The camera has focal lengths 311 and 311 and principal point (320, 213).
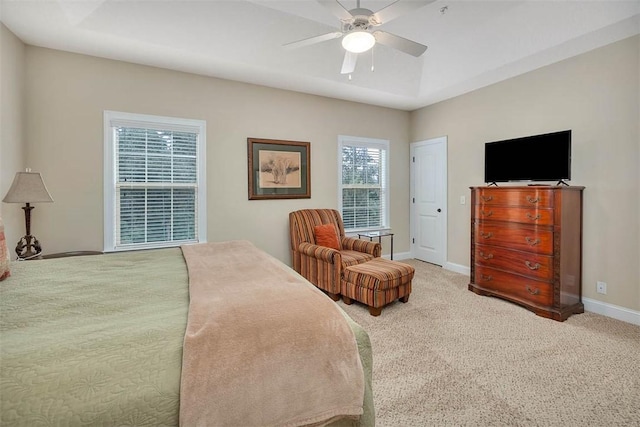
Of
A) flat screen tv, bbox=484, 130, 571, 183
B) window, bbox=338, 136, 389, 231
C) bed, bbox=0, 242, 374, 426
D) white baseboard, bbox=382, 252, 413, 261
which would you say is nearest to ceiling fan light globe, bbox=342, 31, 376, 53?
bed, bbox=0, 242, 374, 426

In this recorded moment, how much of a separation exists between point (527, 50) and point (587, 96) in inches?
31.9

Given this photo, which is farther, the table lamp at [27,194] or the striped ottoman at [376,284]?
the striped ottoman at [376,284]

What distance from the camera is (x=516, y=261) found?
3.50 meters

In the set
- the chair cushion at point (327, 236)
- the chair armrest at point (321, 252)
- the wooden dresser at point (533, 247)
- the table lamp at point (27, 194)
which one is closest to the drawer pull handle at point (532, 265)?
the wooden dresser at point (533, 247)

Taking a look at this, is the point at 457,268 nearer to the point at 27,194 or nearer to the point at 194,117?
the point at 194,117

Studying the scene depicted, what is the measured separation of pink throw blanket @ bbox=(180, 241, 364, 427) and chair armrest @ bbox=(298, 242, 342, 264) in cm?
215

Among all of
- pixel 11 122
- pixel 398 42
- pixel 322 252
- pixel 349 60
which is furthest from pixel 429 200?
pixel 11 122

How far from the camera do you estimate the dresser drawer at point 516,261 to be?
10.6ft

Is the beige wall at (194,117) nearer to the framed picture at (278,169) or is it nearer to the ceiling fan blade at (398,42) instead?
the framed picture at (278,169)

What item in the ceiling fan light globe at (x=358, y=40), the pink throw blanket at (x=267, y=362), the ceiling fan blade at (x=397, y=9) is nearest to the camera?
the pink throw blanket at (x=267, y=362)

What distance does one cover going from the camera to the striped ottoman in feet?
10.6

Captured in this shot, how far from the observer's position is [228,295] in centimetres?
139

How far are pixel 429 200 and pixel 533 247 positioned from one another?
2.18 m

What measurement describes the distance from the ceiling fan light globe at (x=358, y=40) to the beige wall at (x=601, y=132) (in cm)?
265
